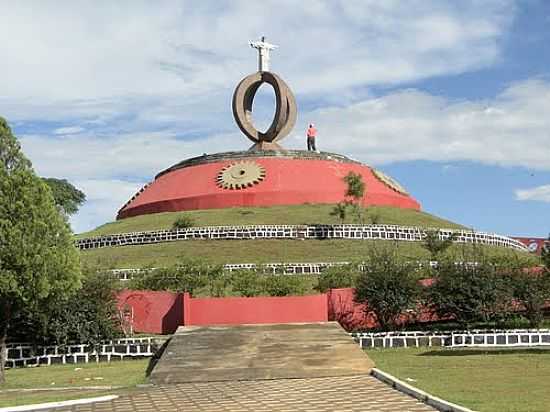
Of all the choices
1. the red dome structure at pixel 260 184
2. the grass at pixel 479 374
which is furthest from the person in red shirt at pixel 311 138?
the grass at pixel 479 374

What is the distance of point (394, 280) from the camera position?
19953 millimetres

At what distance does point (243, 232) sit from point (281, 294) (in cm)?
Result: 1123

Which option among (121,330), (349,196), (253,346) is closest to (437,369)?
(253,346)

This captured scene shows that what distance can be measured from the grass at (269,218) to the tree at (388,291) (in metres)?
15.2

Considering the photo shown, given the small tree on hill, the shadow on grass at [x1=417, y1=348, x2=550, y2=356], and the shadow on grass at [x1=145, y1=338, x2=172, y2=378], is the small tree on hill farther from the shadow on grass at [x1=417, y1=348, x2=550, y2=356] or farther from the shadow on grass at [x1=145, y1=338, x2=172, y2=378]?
the shadow on grass at [x1=145, y1=338, x2=172, y2=378]

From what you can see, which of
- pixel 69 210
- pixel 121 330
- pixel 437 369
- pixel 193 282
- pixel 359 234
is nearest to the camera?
pixel 437 369

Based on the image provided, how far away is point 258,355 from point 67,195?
39.5 meters

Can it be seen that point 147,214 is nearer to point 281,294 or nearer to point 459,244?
point 459,244

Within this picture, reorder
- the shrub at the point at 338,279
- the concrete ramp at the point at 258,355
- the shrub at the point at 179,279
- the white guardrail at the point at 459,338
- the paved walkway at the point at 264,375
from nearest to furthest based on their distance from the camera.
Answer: the paved walkway at the point at 264,375
the concrete ramp at the point at 258,355
the white guardrail at the point at 459,338
the shrub at the point at 338,279
the shrub at the point at 179,279

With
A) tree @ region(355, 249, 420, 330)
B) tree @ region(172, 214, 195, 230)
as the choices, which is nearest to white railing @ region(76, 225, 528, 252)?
tree @ region(172, 214, 195, 230)

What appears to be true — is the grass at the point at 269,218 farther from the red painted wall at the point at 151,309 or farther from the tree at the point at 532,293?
the tree at the point at 532,293

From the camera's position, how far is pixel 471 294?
63.4 ft

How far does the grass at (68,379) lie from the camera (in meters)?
11.7

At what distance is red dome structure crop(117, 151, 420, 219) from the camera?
41.2 m
